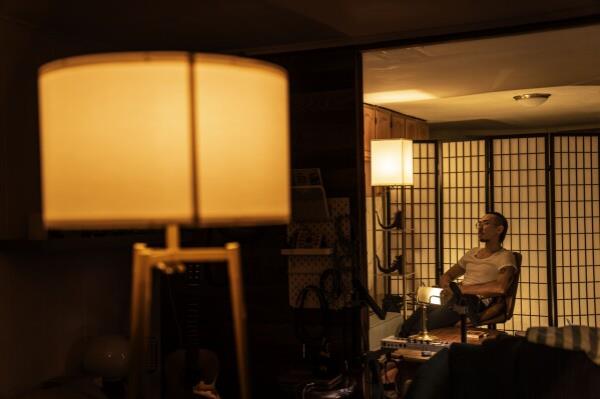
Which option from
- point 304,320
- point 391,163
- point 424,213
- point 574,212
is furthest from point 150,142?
point 574,212

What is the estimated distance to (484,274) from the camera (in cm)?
558

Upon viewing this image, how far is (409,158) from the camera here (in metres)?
5.55

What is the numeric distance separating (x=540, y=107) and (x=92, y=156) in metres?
7.23

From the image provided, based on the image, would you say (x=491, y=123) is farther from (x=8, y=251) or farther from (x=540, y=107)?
(x=8, y=251)

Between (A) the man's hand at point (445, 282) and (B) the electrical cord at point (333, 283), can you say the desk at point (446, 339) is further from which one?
(B) the electrical cord at point (333, 283)

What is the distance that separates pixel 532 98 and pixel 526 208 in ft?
3.92

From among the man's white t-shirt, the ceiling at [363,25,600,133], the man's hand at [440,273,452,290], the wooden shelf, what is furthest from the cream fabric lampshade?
the man's hand at [440,273,452,290]

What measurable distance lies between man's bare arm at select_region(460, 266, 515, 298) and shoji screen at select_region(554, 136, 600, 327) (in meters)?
1.05

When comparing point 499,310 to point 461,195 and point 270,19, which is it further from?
point 270,19

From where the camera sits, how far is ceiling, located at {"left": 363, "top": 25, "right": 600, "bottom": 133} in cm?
414

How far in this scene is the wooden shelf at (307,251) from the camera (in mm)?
3863

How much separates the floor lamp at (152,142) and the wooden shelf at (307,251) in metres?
2.79

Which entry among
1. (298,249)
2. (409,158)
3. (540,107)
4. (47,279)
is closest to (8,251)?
(47,279)

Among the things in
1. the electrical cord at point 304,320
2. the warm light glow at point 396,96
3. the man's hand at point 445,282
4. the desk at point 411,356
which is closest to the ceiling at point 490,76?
the warm light glow at point 396,96
